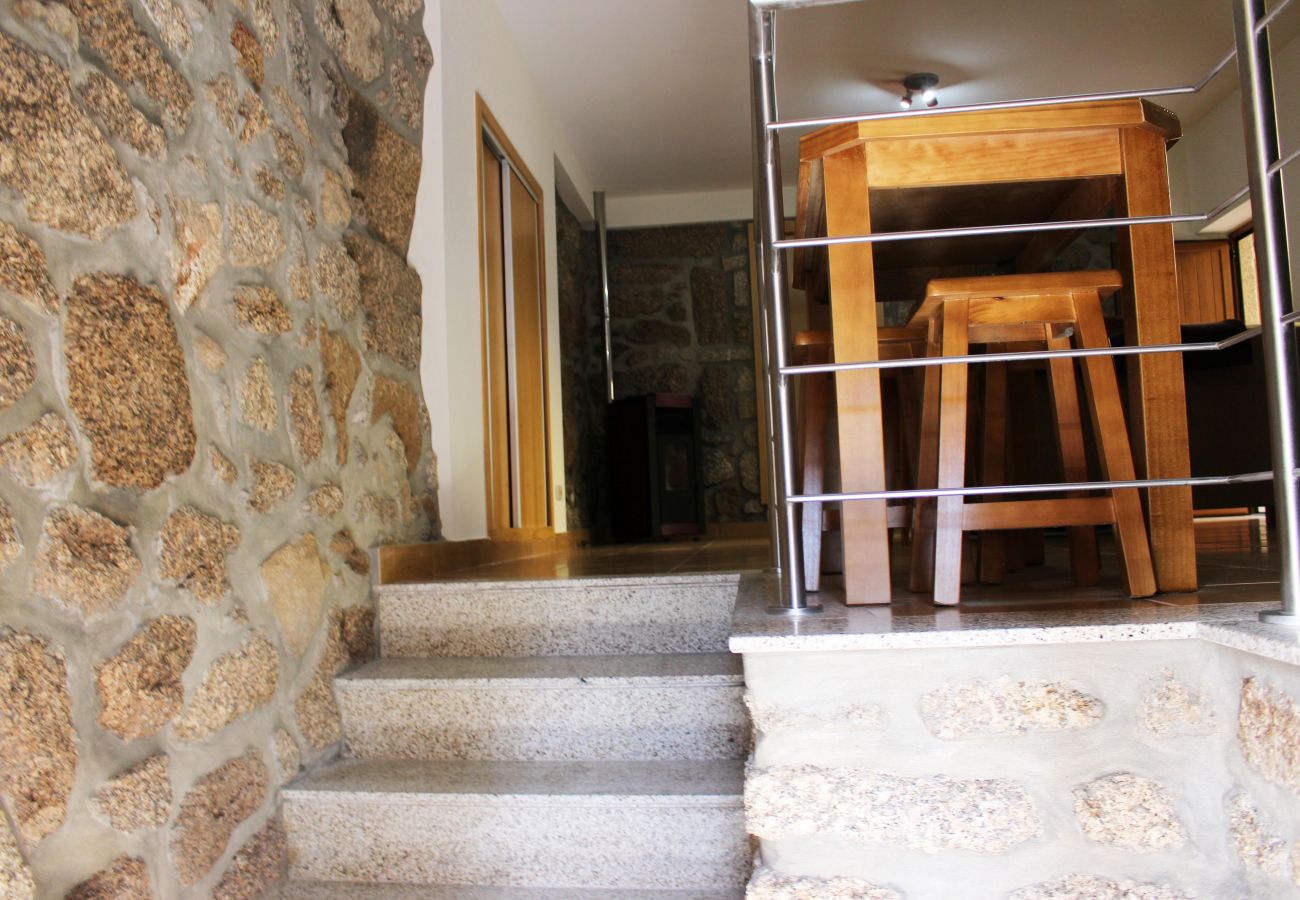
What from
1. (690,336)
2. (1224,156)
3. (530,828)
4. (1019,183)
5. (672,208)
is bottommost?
(530,828)

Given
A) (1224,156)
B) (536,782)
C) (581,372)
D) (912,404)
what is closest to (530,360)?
(581,372)

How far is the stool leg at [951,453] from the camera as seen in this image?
154 cm

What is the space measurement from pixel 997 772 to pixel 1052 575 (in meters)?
0.94

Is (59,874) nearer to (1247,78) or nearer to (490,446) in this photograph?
(1247,78)

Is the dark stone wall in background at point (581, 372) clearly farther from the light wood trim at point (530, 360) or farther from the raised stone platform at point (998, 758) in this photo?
the raised stone platform at point (998, 758)

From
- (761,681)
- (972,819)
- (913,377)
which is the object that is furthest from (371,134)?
(972,819)

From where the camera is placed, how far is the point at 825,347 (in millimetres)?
2266

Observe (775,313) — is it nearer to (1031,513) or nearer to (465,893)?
(1031,513)

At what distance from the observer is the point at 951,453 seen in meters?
1.55

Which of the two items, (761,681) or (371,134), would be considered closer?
(761,681)

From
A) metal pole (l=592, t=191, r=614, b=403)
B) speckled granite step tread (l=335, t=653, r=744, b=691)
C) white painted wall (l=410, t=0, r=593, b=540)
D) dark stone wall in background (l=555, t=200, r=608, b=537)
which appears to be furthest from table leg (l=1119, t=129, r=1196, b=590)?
metal pole (l=592, t=191, r=614, b=403)

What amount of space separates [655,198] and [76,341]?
5632 millimetres

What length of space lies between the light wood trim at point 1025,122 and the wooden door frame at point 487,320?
209cm

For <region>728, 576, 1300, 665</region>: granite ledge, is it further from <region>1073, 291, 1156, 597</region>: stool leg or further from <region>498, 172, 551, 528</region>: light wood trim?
<region>498, 172, 551, 528</region>: light wood trim
